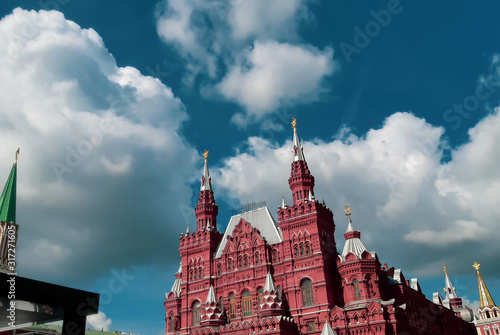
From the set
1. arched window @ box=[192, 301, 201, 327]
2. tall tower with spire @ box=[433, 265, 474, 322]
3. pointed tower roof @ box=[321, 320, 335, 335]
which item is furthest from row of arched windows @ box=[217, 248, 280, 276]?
tall tower with spire @ box=[433, 265, 474, 322]

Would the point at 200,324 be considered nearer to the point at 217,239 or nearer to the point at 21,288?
the point at 217,239

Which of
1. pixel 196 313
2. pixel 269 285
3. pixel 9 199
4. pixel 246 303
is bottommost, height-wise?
pixel 196 313

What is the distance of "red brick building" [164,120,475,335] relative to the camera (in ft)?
160

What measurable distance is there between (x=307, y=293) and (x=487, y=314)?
70.4 metres

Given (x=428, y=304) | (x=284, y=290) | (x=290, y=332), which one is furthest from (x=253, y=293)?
(x=428, y=304)

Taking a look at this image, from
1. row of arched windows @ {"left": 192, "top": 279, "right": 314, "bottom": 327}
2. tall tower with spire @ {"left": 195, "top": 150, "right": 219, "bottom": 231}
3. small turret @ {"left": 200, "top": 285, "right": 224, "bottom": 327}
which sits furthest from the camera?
tall tower with spire @ {"left": 195, "top": 150, "right": 219, "bottom": 231}

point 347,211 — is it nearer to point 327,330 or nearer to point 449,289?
point 327,330

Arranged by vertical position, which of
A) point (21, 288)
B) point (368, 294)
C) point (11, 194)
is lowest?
point (21, 288)

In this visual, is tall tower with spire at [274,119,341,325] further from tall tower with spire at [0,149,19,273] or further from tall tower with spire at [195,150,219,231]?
tall tower with spire at [0,149,19,273]

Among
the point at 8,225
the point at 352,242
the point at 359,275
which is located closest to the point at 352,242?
the point at 352,242

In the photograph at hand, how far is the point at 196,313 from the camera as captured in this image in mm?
59125

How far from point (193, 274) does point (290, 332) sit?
1838cm

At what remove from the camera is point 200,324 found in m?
54.2

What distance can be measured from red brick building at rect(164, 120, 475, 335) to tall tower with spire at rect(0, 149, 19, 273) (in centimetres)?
2254
